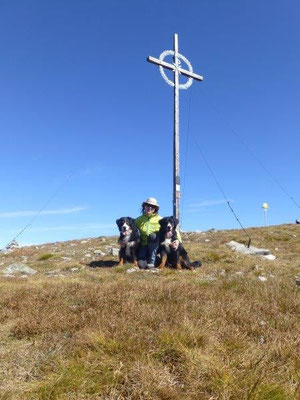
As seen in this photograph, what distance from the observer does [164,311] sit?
4406 mm

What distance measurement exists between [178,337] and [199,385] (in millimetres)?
671

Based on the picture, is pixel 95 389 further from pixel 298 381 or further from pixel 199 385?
pixel 298 381

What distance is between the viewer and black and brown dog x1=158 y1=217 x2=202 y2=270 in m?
10.1

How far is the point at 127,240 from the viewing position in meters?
10.4

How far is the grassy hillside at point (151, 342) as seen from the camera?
104 inches

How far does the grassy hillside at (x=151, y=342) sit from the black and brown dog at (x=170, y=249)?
388 centimetres

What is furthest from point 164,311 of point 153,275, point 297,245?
point 297,245

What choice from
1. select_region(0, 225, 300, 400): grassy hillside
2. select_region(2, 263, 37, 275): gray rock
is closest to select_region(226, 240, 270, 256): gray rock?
select_region(0, 225, 300, 400): grassy hillside

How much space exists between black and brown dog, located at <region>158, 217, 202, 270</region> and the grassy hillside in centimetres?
388

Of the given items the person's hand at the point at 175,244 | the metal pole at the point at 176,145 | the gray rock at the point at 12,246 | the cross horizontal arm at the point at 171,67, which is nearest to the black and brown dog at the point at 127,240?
the person's hand at the point at 175,244

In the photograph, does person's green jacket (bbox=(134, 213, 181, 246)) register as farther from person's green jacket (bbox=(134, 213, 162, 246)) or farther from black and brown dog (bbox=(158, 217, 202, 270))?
black and brown dog (bbox=(158, 217, 202, 270))

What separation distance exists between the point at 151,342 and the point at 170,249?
275 inches

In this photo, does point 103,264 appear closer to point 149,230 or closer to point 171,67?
point 149,230

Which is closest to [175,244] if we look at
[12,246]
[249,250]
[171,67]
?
[249,250]
